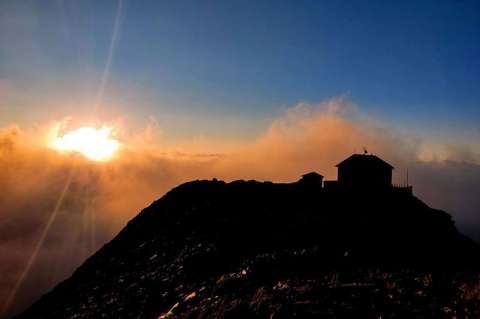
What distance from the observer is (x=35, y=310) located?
90.7 feet

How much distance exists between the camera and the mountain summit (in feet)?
41.1

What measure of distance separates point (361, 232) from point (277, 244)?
553cm

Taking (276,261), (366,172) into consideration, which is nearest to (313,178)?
(366,172)

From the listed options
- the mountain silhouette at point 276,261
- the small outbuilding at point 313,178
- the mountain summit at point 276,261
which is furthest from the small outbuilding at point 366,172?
A: the mountain silhouette at point 276,261

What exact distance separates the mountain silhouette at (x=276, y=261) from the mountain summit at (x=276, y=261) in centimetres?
7

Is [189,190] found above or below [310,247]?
above

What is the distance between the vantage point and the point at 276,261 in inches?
722

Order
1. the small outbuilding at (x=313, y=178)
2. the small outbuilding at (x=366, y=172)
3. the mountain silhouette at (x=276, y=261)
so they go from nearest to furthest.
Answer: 1. the mountain silhouette at (x=276, y=261)
2. the small outbuilding at (x=366, y=172)
3. the small outbuilding at (x=313, y=178)

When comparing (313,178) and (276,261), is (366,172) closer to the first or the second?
(313,178)

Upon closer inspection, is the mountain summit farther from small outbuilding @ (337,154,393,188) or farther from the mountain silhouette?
small outbuilding @ (337,154,393,188)

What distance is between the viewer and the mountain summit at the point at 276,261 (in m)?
12.5

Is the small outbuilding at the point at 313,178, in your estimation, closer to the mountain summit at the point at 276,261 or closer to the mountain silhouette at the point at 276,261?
the mountain summit at the point at 276,261

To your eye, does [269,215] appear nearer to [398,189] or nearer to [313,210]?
[313,210]

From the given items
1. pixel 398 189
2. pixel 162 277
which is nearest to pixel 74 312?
pixel 162 277
